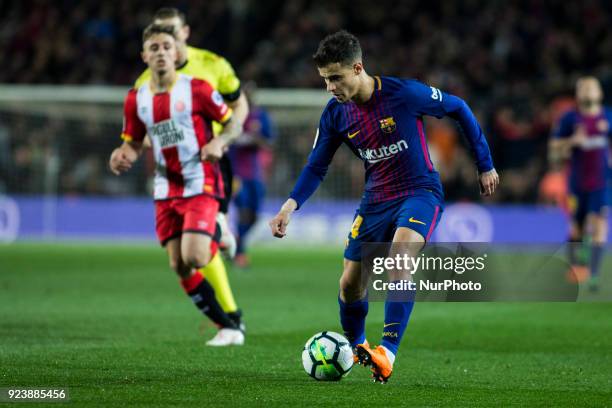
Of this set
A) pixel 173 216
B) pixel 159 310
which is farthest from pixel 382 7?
pixel 173 216

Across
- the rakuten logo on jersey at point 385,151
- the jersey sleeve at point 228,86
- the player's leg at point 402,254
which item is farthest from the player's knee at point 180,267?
the player's leg at point 402,254

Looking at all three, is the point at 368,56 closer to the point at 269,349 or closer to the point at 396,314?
the point at 269,349

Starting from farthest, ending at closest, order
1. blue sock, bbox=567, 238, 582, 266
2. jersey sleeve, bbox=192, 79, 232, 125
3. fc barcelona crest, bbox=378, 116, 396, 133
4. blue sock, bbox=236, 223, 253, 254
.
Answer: blue sock, bbox=236, 223, 253, 254, blue sock, bbox=567, 238, 582, 266, jersey sleeve, bbox=192, 79, 232, 125, fc barcelona crest, bbox=378, 116, 396, 133

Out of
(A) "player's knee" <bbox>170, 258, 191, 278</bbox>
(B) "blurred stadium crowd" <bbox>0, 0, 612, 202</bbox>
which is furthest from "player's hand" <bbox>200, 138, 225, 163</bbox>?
(B) "blurred stadium crowd" <bbox>0, 0, 612, 202</bbox>

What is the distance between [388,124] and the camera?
6250mm

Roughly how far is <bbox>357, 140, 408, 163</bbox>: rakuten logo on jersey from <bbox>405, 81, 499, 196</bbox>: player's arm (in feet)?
0.71

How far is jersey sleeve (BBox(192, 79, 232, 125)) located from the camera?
24.7 feet

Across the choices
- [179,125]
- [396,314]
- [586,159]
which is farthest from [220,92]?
[586,159]

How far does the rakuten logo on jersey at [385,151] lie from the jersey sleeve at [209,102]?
5.08 feet

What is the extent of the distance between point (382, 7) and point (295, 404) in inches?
739

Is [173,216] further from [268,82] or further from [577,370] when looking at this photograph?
[268,82]

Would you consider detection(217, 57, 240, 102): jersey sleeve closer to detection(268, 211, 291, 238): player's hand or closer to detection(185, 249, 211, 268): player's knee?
detection(185, 249, 211, 268): player's knee

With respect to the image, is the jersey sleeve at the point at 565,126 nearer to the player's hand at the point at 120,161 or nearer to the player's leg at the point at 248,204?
the player's leg at the point at 248,204

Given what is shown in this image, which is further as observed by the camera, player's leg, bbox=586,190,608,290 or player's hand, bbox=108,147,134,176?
player's leg, bbox=586,190,608,290
